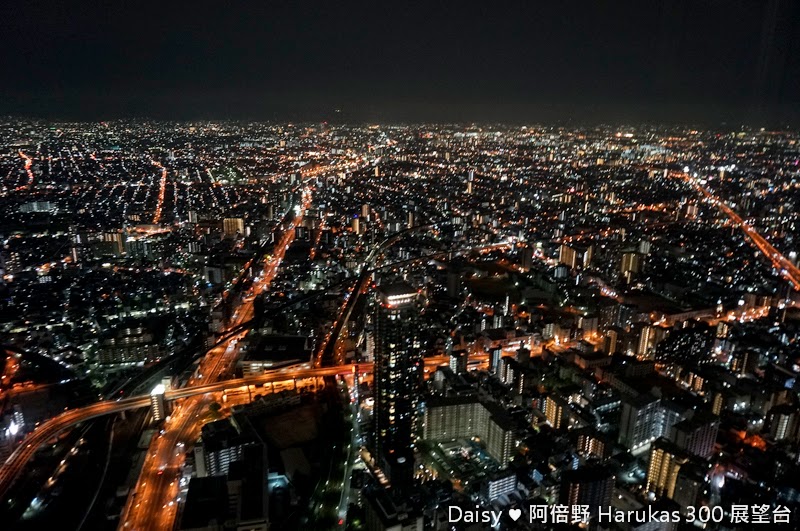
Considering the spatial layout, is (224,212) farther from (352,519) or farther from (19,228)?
(352,519)

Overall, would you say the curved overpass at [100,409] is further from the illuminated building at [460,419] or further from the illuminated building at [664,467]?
the illuminated building at [664,467]

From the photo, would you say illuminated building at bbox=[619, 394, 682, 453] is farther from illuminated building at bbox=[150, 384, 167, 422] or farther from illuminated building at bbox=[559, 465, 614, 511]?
illuminated building at bbox=[150, 384, 167, 422]

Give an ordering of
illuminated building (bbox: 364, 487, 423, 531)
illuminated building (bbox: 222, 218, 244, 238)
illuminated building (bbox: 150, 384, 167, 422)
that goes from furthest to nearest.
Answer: illuminated building (bbox: 222, 218, 244, 238) < illuminated building (bbox: 150, 384, 167, 422) < illuminated building (bbox: 364, 487, 423, 531)

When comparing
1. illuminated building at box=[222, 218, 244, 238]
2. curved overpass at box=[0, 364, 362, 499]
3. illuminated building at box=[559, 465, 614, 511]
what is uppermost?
illuminated building at box=[222, 218, 244, 238]

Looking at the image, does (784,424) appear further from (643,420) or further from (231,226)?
(231,226)

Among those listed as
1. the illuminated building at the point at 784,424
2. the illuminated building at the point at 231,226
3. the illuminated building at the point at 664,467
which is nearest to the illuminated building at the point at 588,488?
the illuminated building at the point at 664,467

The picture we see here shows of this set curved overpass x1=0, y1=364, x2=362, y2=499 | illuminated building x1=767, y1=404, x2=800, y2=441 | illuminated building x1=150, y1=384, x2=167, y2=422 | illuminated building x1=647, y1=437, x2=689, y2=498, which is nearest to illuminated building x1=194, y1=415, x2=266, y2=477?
illuminated building x1=150, y1=384, x2=167, y2=422

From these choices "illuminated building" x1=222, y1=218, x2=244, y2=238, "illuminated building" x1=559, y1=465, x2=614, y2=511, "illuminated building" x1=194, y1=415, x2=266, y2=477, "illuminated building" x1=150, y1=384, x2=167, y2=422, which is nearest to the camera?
"illuminated building" x1=559, y1=465, x2=614, y2=511

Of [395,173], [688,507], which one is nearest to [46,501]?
[688,507]
